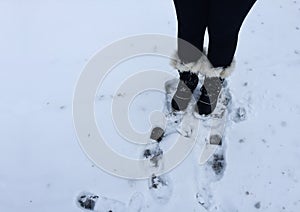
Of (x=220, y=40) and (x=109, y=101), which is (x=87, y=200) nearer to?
(x=109, y=101)

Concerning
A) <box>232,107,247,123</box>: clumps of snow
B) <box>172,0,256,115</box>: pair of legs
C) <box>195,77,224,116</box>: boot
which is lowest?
<box>232,107,247,123</box>: clumps of snow

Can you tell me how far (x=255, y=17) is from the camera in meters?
1.57

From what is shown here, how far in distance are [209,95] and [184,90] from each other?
0.28 feet

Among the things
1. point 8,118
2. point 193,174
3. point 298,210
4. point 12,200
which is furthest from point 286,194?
point 8,118

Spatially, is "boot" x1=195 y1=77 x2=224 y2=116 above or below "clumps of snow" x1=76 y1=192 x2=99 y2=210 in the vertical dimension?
above

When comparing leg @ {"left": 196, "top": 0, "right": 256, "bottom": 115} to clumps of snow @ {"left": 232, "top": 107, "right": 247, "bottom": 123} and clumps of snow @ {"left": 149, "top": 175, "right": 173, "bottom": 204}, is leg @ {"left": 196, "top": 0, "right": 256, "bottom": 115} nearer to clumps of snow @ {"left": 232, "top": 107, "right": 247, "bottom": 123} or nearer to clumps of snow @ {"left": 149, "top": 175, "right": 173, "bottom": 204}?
clumps of snow @ {"left": 232, "top": 107, "right": 247, "bottom": 123}

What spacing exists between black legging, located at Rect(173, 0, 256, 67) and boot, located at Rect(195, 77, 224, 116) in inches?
2.4

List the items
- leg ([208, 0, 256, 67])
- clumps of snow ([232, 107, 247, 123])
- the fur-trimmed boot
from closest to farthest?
leg ([208, 0, 256, 67]) < the fur-trimmed boot < clumps of snow ([232, 107, 247, 123])

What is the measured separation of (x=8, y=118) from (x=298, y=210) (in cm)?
102

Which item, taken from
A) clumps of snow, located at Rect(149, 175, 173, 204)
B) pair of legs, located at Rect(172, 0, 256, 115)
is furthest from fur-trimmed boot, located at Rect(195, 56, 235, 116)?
clumps of snow, located at Rect(149, 175, 173, 204)

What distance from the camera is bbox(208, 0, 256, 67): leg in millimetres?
925

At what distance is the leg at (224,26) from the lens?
0.93 m

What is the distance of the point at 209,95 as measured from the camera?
1.23 metres

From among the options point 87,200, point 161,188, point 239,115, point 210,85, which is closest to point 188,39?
point 210,85
